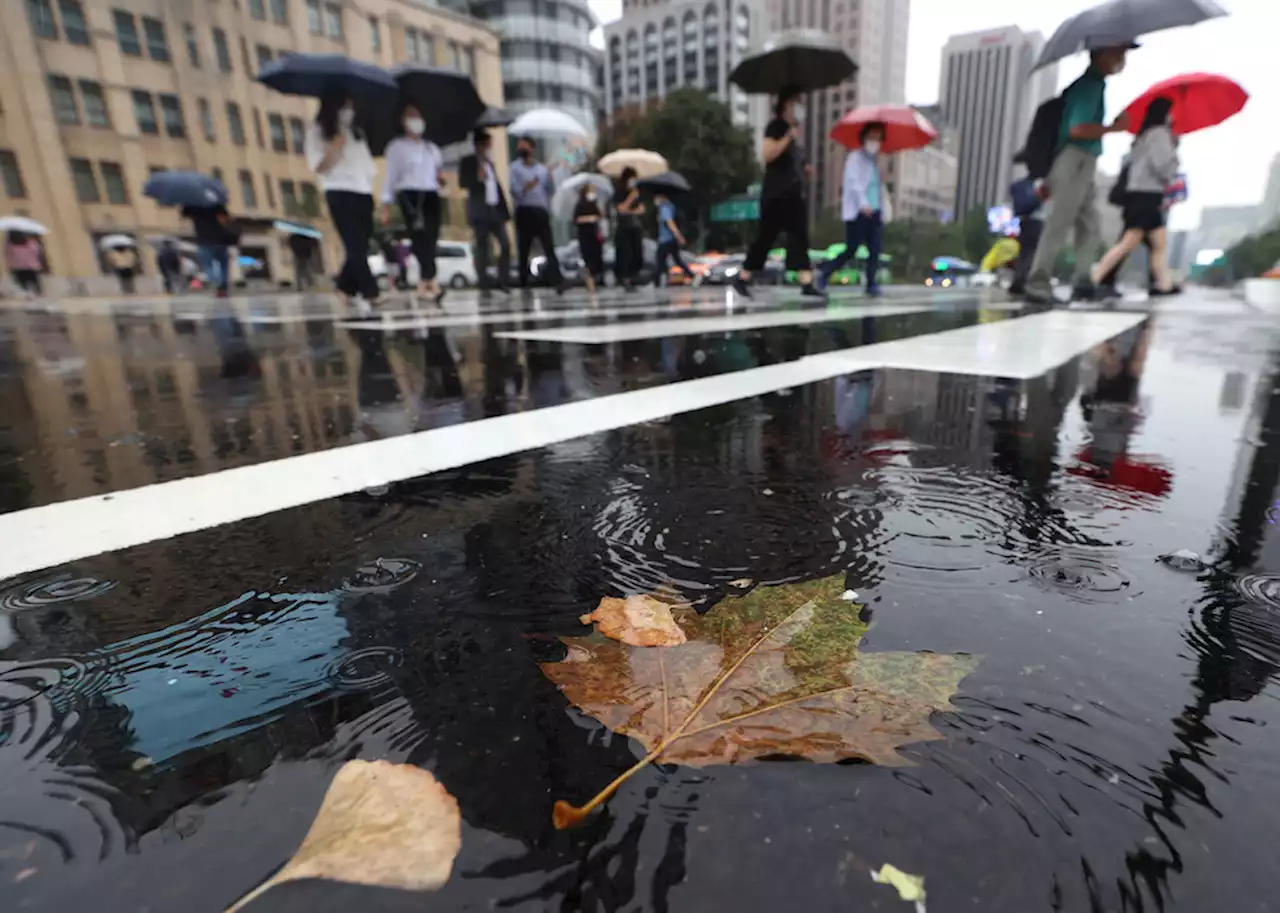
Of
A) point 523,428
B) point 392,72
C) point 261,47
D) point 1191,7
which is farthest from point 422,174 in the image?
point 261,47

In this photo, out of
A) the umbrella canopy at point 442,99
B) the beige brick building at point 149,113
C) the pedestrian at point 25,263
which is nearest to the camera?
the umbrella canopy at point 442,99

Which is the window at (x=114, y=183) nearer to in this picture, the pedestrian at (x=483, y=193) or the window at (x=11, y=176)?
the window at (x=11, y=176)

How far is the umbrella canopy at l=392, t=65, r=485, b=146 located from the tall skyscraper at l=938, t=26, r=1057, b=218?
4296 inches

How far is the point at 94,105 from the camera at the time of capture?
97.9 feet

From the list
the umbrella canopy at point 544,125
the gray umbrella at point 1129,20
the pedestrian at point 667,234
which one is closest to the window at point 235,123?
the umbrella canopy at point 544,125

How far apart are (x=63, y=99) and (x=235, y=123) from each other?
6659 millimetres

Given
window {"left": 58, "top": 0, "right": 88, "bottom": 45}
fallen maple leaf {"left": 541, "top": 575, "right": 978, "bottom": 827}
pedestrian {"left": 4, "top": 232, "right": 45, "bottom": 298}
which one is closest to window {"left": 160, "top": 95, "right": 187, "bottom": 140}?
window {"left": 58, "top": 0, "right": 88, "bottom": 45}

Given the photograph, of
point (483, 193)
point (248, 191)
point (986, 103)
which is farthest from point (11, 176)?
point (986, 103)

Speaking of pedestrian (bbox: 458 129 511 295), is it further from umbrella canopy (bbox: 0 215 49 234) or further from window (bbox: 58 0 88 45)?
window (bbox: 58 0 88 45)

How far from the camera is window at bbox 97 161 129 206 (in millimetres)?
30047

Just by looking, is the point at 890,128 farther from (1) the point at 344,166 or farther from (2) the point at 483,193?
(1) the point at 344,166

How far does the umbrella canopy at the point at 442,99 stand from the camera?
32.4 feet

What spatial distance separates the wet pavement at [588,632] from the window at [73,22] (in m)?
38.6

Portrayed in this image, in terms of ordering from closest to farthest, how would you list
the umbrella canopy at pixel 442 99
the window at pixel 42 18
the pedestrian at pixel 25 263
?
the umbrella canopy at pixel 442 99
the pedestrian at pixel 25 263
the window at pixel 42 18
